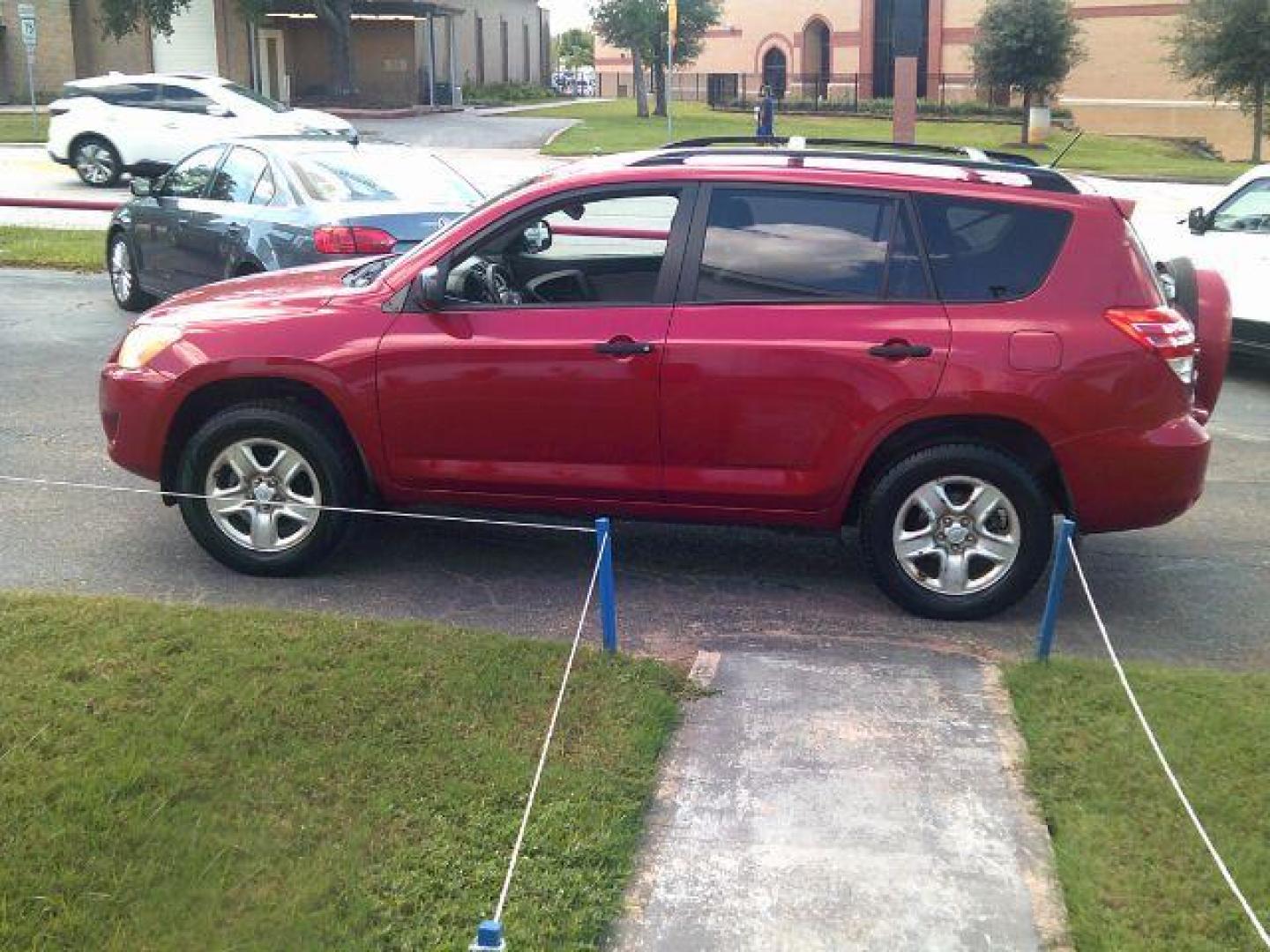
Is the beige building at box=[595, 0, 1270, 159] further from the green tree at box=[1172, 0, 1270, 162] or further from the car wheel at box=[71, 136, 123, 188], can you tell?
the car wheel at box=[71, 136, 123, 188]

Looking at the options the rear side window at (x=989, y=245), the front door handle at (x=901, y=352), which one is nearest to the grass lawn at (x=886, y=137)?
the rear side window at (x=989, y=245)

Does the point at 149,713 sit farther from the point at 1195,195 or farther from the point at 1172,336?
the point at 1195,195

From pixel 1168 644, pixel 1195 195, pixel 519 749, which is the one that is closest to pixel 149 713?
pixel 519 749

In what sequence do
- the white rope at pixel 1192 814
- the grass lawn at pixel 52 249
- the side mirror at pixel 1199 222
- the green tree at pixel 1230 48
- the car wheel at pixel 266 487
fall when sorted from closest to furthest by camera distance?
the white rope at pixel 1192 814
the car wheel at pixel 266 487
the side mirror at pixel 1199 222
the grass lawn at pixel 52 249
the green tree at pixel 1230 48

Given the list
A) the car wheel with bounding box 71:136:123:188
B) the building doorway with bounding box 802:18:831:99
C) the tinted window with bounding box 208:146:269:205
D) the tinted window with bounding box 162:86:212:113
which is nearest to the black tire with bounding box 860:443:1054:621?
Answer: the tinted window with bounding box 208:146:269:205

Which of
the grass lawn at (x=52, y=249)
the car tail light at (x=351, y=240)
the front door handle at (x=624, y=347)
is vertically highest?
the car tail light at (x=351, y=240)

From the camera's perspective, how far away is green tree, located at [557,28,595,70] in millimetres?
117812

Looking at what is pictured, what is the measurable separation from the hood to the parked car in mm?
3205

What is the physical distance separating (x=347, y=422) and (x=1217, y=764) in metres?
3.49

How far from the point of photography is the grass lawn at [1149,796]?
3580mm

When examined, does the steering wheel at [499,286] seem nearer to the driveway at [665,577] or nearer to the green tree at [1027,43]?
the driveway at [665,577]

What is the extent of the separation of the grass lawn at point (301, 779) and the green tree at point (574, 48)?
115500 mm

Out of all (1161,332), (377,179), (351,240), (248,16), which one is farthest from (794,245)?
(248,16)

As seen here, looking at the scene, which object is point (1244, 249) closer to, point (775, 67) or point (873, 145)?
point (873, 145)
